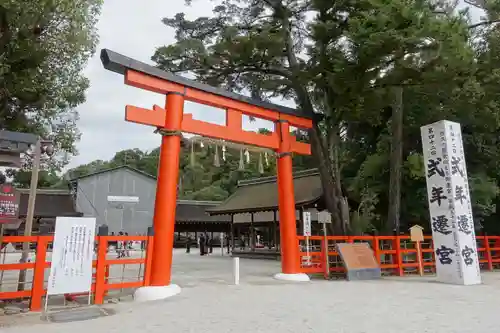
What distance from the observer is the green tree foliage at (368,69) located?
823 centimetres

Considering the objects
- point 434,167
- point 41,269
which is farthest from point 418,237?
point 41,269

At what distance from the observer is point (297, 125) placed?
1022 cm

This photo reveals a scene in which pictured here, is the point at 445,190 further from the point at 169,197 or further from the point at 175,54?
the point at 175,54

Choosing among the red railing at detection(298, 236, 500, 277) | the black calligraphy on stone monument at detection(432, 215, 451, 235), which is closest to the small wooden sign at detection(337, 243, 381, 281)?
the red railing at detection(298, 236, 500, 277)

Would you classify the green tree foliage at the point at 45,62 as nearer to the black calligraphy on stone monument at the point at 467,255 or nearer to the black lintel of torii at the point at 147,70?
the black lintel of torii at the point at 147,70

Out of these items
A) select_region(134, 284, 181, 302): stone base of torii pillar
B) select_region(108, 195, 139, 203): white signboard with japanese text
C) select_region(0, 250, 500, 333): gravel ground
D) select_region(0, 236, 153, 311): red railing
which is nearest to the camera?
select_region(0, 250, 500, 333): gravel ground

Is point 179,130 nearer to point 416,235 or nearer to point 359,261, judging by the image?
point 359,261

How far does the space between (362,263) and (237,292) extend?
3.91 meters

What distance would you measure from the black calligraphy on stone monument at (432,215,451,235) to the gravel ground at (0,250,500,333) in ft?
4.03

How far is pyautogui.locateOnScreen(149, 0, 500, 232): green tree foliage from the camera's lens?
27.0 feet

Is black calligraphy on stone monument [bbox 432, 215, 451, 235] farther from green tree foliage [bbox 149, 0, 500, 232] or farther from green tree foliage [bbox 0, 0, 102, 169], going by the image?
green tree foliage [bbox 0, 0, 102, 169]

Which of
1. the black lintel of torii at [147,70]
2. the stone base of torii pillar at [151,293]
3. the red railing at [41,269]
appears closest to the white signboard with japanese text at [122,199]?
the black lintel of torii at [147,70]

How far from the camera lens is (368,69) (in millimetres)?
9031

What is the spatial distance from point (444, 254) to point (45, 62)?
34.8 ft
